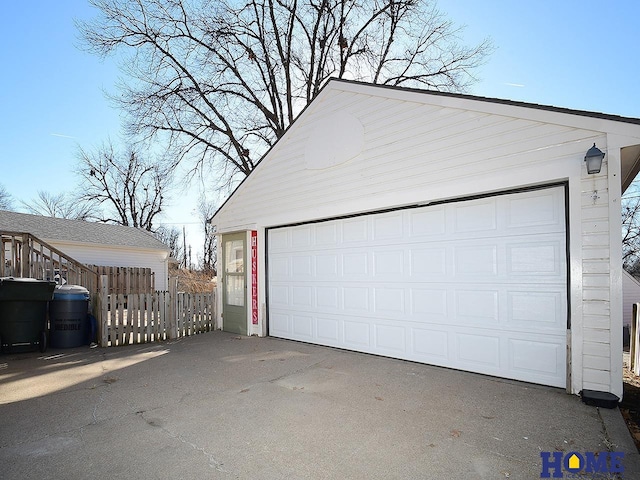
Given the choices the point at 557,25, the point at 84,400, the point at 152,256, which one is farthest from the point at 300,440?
the point at 152,256

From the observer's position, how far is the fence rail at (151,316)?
7012 mm

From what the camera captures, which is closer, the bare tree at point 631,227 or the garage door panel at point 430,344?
the garage door panel at point 430,344

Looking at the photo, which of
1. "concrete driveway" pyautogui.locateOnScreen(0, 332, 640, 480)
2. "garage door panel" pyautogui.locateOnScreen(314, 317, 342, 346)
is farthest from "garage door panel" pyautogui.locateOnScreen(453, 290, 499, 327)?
"garage door panel" pyautogui.locateOnScreen(314, 317, 342, 346)

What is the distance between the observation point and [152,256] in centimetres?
2117

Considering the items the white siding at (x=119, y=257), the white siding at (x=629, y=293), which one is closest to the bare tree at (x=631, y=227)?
the white siding at (x=629, y=293)

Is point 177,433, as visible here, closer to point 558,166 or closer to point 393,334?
point 393,334

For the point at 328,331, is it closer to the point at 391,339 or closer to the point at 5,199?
the point at 391,339

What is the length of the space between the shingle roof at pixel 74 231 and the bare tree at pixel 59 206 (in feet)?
38.4

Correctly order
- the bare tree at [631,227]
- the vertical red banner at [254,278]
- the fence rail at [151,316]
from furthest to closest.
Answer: the bare tree at [631,227]
the vertical red banner at [254,278]
the fence rail at [151,316]

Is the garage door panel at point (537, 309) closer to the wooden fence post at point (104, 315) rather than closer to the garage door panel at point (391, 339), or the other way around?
the garage door panel at point (391, 339)

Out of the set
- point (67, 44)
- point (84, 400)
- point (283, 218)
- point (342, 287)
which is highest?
point (67, 44)

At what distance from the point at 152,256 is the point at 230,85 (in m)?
11.6

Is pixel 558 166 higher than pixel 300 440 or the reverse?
higher

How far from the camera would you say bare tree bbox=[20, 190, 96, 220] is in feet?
99.6
